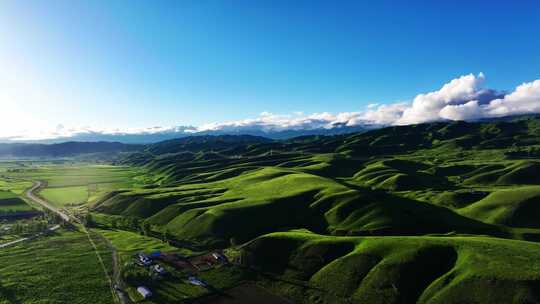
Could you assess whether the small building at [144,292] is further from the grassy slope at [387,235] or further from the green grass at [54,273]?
the grassy slope at [387,235]

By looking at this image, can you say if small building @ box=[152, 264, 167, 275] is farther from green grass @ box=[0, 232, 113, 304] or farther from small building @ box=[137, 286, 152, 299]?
green grass @ box=[0, 232, 113, 304]

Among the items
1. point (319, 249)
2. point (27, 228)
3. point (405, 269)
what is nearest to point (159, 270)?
point (319, 249)

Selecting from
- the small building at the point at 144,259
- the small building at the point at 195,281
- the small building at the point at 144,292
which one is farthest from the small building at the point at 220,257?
the small building at the point at 144,292

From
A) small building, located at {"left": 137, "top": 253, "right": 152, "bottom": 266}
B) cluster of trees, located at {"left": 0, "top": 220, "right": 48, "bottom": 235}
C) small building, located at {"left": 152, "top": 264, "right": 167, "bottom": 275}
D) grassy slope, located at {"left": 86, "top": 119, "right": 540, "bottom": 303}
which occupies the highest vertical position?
grassy slope, located at {"left": 86, "top": 119, "right": 540, "bottom": 303}

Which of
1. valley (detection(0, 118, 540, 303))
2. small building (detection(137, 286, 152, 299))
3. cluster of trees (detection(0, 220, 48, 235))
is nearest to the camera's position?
valley (detection(0, 118, 540, 303))

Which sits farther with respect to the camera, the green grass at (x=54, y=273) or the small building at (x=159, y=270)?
the small building at (x=159, y=270)

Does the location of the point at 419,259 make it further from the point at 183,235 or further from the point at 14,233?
the point at 14,233

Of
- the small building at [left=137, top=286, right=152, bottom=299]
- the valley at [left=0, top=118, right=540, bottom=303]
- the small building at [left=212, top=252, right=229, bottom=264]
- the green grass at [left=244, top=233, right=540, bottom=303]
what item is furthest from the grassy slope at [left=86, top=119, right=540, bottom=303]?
the small building at [left=137, top=286, right=152, bottom=299]
